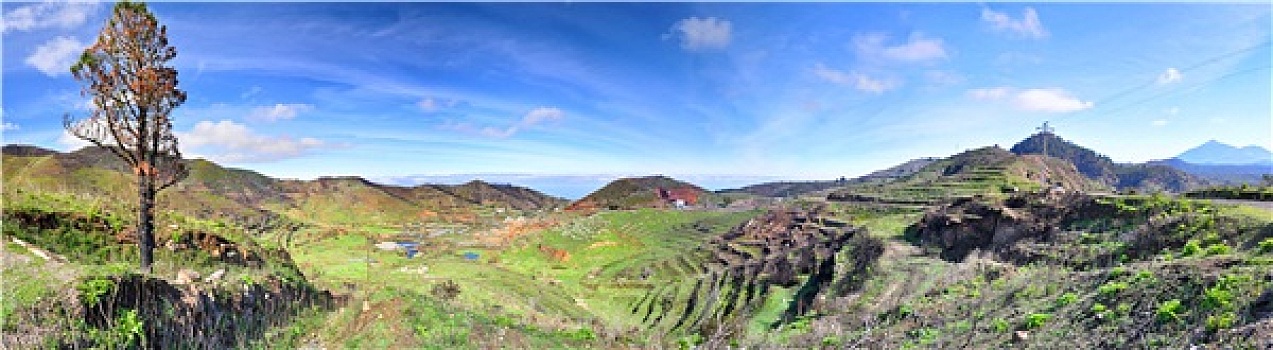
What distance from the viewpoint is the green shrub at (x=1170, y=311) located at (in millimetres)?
10898

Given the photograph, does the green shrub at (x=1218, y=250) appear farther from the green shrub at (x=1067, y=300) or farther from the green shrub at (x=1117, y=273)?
the green shrub at (x=1067, y=300)

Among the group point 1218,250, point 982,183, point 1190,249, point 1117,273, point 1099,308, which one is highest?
point 982,183

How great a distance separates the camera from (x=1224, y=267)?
40.1 feet

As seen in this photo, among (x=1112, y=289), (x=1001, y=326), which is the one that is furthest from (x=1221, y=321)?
(x=1001, y=326)

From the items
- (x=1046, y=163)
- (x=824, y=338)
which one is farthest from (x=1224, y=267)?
(x=1046, y=163)

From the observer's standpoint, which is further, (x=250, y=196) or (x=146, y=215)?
(x=250, y=196)

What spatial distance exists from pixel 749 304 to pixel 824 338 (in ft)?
88.9

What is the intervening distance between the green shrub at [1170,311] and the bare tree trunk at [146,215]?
22055 millimetres

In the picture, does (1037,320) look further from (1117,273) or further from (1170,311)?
(1117,273)

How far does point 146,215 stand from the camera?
12.9 m

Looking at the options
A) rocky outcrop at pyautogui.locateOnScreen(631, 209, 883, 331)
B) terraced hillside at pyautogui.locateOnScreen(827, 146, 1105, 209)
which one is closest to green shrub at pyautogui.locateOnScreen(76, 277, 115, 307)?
rocky outcrop at pyautogui.locateOnScreen(631, 209, 883, 331)

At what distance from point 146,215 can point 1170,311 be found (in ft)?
74.4

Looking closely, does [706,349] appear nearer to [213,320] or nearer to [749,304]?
[213,320]

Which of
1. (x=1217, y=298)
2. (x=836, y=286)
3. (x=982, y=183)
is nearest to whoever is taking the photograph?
(x=1217, y=298)
